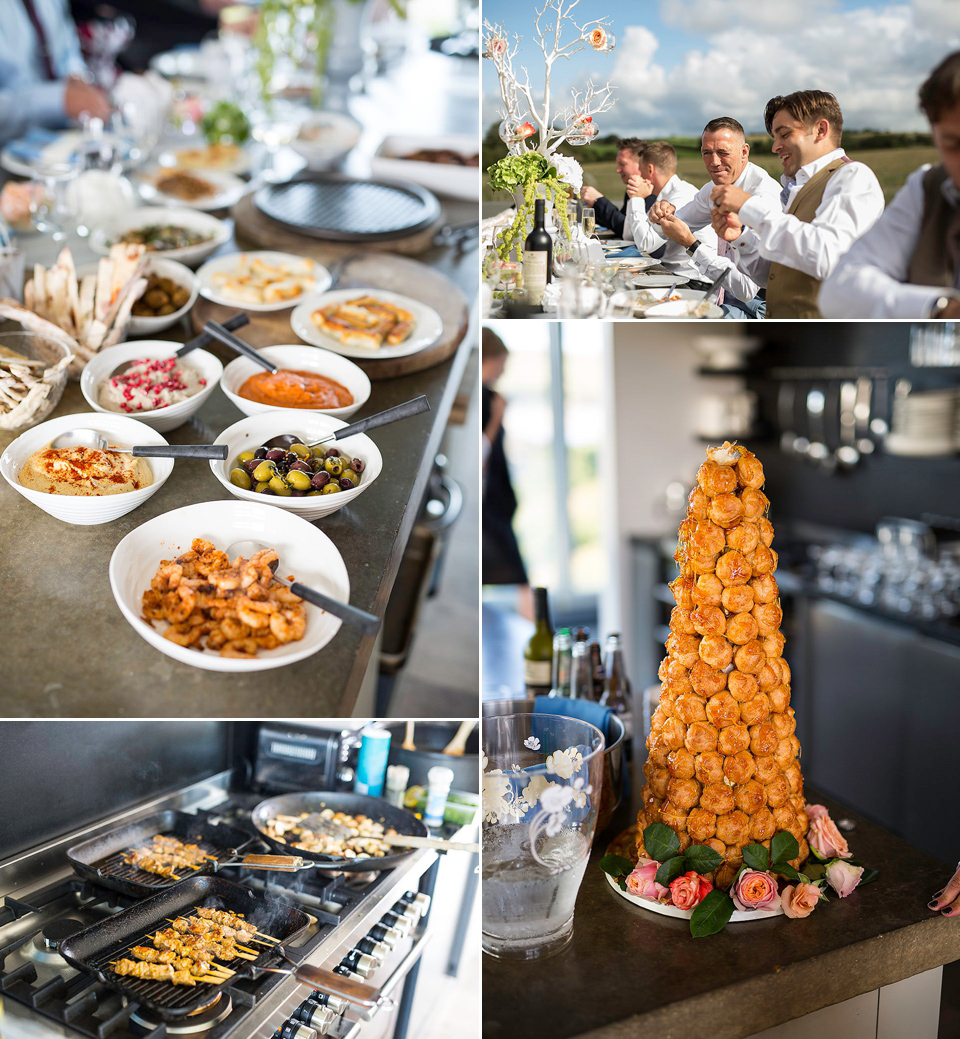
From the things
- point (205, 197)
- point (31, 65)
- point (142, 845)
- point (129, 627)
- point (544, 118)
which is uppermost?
point (31, 65)

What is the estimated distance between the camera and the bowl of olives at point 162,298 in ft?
4.63

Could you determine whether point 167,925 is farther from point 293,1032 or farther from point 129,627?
point 129,627

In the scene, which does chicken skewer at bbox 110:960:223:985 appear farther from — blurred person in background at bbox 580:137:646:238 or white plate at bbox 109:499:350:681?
blurred person in background at bbox 580:137:646:238

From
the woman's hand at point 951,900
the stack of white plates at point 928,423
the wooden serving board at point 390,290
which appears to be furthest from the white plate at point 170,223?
the stack of white plates at point 928,423

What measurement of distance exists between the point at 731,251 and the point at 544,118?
244mm

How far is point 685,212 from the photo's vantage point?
0.94 metres

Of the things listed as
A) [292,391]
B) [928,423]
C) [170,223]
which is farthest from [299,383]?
[928,423]

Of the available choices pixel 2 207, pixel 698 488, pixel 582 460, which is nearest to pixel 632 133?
pixel 698 488

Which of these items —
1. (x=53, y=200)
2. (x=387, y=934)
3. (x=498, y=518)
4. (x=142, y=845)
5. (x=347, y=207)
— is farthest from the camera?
(x=498, y=518)

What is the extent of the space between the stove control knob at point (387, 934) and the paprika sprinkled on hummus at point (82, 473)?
0.66 meters

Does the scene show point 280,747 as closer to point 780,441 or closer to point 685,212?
point 685,212

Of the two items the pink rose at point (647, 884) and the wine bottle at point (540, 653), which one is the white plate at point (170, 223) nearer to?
the wine bottle at point (540, 653)

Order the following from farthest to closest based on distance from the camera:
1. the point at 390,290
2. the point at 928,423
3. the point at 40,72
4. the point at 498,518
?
the point at 40,72 < the point at 928,423 < the point at 498,518 < the point at 390,290

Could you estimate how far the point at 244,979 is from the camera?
1.05 metres
